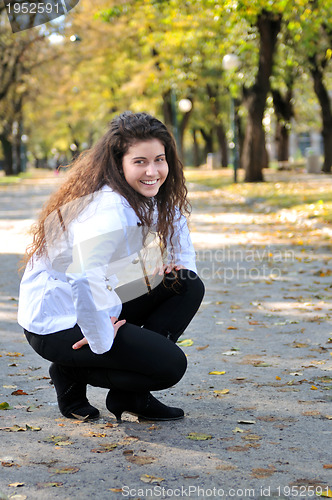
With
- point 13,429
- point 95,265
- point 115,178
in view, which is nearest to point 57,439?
point 13,429

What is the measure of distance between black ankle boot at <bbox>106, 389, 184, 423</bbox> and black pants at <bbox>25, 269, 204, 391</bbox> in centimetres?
11

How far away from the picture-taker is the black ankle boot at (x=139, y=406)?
3811mm

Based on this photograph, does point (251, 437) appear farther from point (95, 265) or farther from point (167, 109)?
point (167, 109)

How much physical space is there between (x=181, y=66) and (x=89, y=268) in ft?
98.1

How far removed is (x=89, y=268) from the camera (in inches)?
132

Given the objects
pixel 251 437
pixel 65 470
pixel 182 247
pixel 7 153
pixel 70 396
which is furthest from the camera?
pixel 7 153

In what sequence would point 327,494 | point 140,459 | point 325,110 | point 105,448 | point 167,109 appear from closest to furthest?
point 327,494, point 140,459, point 105,448, point 325,110, point 167,109

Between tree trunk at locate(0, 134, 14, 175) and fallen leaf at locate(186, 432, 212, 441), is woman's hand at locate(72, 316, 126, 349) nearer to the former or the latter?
fallen leaf at locate(186, 432, 212, 441)

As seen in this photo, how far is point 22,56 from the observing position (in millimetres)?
37781

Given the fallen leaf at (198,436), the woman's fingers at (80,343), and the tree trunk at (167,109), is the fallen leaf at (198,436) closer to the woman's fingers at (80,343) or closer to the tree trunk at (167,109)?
the woman's fingers at (80,343)

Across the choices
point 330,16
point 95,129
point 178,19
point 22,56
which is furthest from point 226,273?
point 95,129

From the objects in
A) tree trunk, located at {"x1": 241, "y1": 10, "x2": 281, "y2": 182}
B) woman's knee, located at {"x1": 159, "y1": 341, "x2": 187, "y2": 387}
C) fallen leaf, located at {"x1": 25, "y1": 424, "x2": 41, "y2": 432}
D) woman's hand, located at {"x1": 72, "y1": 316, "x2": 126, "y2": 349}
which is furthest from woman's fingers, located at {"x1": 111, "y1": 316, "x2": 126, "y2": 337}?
tree trunk, located at {"x1": 241, "y1": 10, "x2": 281, "y2": 182}

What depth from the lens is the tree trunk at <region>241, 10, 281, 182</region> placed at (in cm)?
2238

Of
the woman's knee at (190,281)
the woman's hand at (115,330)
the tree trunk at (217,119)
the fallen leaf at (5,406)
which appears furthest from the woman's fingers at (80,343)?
the tree trunk at (217,119)
